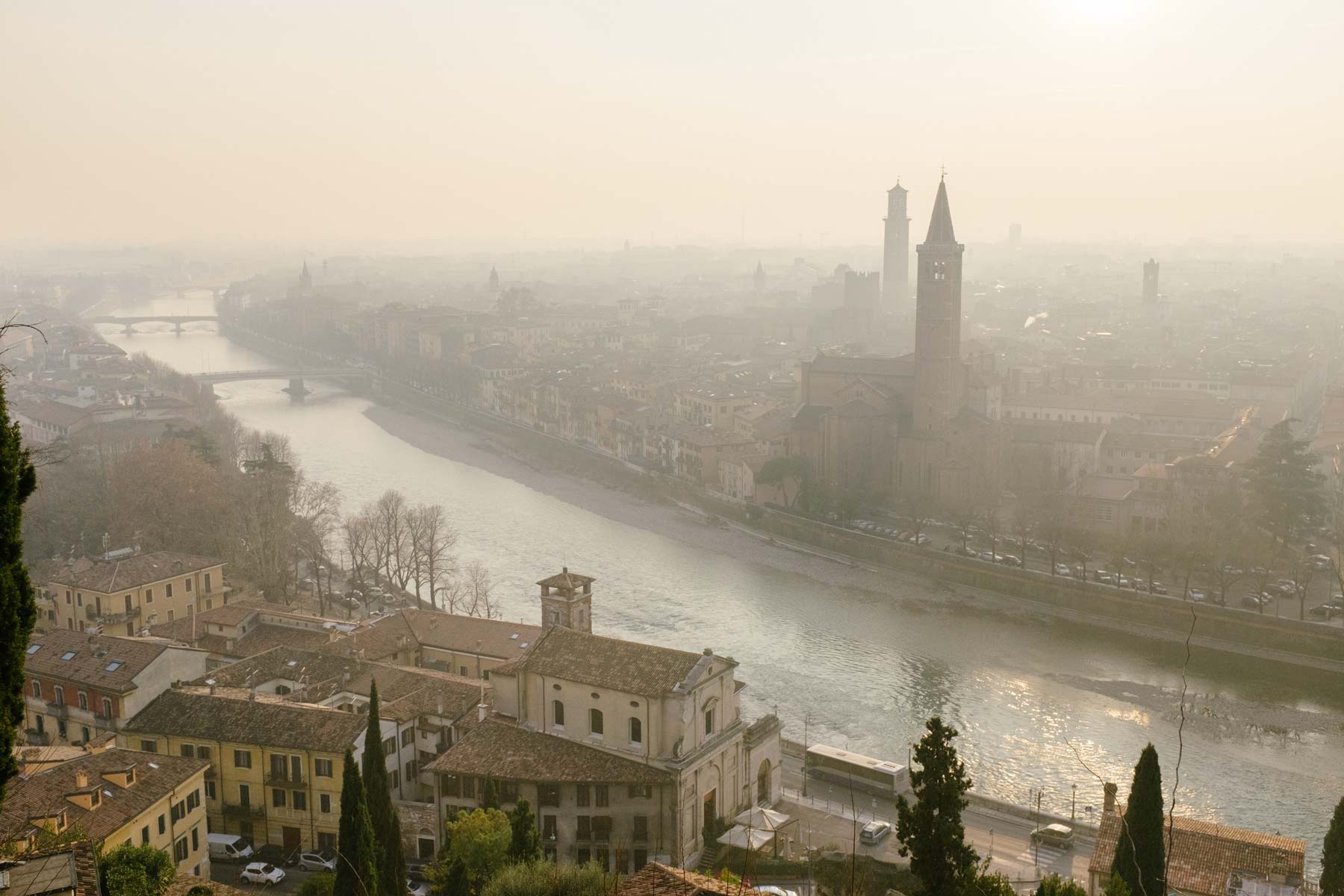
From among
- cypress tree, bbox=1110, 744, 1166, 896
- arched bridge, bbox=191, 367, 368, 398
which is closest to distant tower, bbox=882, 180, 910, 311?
arched bridge, bbox=191, 367, 368, 398

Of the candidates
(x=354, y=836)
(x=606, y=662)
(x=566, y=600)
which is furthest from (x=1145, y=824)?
(x=566, y=600)

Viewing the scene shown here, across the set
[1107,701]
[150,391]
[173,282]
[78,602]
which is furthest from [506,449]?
[173,282]

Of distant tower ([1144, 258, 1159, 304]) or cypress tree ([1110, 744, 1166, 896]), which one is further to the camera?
distant tower ([1144, 258, 1159, 304])

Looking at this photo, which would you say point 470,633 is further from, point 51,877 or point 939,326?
point 939,326

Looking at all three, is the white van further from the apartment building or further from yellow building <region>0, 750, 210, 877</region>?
the apartment building

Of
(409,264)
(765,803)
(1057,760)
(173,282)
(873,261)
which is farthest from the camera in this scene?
(409,264)

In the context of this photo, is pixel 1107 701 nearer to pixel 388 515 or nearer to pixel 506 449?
pixel 388 515
